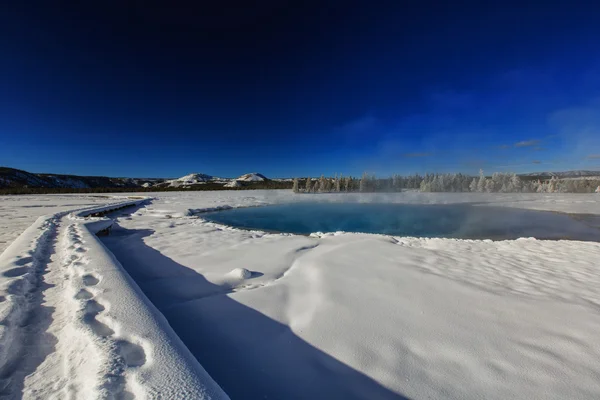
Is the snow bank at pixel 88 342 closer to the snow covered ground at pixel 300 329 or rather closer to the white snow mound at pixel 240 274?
the snow covered ground at pixel 300 329

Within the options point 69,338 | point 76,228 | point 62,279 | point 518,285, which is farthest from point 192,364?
point 76,228

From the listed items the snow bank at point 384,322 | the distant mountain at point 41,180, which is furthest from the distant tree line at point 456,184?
the distant mountain at point 41,180

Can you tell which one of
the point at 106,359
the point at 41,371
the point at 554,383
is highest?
the point at 106,359

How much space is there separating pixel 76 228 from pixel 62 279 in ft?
18.7

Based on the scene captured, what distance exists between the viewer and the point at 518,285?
4246 mm

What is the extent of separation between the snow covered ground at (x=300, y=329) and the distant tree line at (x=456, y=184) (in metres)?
56.2

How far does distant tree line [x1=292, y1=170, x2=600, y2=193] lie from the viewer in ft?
164

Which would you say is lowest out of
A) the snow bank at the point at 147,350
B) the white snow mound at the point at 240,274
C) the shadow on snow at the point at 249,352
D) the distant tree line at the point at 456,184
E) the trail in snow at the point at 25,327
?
the shadow on snow at the point at 249,352

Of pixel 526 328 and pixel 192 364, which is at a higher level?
pixel 192 364

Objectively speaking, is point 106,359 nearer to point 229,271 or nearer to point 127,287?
point 127,287

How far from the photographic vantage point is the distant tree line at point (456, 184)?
4999 centimetres

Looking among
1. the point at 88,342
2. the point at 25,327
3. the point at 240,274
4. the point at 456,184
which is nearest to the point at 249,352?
the point at 88,342

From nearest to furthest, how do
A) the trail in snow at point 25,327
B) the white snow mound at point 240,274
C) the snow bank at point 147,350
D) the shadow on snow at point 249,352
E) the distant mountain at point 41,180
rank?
the snow bank at point 147,350 → the trail in snow at point 25,327 → the shadow on snow at point 249,352 → the white snow mound at point 240,274 → the distant mountain at point 41,180

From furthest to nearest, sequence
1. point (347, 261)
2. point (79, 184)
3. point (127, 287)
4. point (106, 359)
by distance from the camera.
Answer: point (79, 184) < point (347, 261) < point (127, 287) < point (106, 359)
